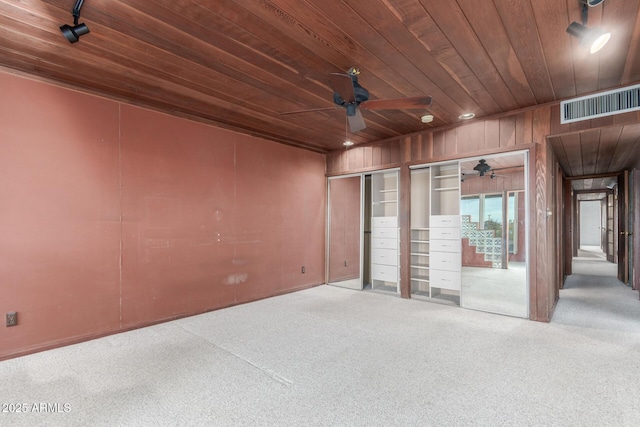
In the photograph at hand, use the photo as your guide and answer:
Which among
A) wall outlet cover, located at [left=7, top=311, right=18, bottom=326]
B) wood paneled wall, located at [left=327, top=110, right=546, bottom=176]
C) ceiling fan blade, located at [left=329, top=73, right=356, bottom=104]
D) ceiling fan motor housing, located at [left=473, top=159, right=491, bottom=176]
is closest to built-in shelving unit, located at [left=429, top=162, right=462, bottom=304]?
wood paneled wall, located at [left=327, top=110, right=546, bottom=176]

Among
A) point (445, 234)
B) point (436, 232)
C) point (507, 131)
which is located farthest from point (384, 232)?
point (507, 131)

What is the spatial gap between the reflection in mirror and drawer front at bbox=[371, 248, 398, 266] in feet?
3.71

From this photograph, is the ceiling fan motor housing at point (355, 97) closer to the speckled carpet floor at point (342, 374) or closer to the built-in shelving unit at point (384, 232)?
the speckled carpet floor at point (342, 374)

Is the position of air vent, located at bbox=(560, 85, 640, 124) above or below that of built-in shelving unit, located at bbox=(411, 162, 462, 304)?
above

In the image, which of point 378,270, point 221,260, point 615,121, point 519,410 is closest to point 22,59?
point 221,260

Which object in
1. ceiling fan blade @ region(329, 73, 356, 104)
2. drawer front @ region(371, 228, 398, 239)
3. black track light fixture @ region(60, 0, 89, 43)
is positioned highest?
black track light fixture @ region(60, 0, 89, 43)

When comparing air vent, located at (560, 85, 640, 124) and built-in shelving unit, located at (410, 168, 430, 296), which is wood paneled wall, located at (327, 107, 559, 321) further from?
built-in shelving unit, located at (410, 168, 430, 296)

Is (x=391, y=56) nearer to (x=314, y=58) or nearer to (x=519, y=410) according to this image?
(x=314, y=58)

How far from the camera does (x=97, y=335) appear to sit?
11.3 ft

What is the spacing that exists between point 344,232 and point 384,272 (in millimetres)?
1354

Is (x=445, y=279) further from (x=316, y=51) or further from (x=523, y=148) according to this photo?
(x=316, y=51)

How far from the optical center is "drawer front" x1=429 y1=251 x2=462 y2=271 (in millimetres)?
4807

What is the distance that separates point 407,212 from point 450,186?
2.65ft

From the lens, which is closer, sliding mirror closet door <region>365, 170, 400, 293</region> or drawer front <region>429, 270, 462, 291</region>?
drawer front <region>429, 270, 462, 291</region>
